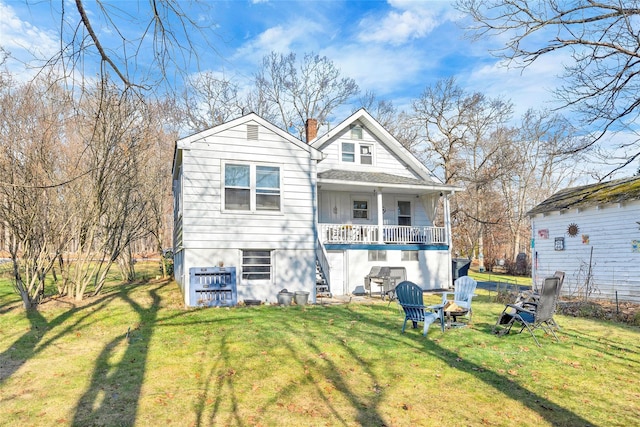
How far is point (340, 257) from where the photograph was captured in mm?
16172

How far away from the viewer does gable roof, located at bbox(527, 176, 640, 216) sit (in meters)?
14.2

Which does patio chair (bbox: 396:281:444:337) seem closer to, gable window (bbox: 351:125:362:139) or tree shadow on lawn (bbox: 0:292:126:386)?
tree shadow on lawn (bbox: 0:292:126:386)

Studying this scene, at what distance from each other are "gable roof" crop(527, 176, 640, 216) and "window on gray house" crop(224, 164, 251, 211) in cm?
1056

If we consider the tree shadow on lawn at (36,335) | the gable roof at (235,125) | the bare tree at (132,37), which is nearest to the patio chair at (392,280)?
the gable roof at (235,125)

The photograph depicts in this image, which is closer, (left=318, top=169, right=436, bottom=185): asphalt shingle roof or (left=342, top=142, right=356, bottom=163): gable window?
(left=318, top=169, right=436, bottom=185): asphalt shingle roof

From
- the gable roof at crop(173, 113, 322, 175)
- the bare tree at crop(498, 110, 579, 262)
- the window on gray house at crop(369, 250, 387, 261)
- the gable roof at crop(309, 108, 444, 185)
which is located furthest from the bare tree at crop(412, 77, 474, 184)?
the gable roof at crop(173, 113, 322, 175)

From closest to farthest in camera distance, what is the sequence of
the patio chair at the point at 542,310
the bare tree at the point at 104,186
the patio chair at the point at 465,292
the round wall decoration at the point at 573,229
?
the patio chair at the point at 542,310 → the patio chair at the point at 465,292 → the bare tree at the point at 104,186 → the round wall decoration at the point at 573,229

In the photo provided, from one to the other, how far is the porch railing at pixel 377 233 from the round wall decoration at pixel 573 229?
15.8ft

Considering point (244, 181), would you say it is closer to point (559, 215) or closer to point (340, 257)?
point (340, 257)

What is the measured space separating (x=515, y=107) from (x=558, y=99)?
26.5 m

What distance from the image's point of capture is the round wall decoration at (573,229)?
16016 millimetres

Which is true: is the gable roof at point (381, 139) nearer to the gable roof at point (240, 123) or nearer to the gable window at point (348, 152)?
the gable window at point (348, 152)

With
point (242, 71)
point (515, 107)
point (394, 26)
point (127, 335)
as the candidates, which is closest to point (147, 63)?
point (242, 71)

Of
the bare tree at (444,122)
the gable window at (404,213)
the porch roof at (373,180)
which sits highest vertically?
the bare tree at (444,122)
